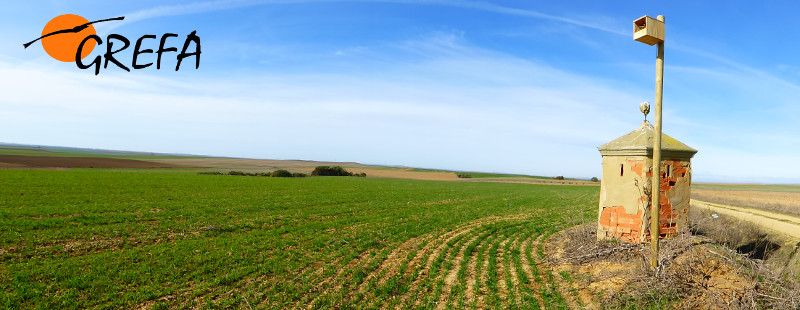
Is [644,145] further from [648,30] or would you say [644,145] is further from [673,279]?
[673,279]

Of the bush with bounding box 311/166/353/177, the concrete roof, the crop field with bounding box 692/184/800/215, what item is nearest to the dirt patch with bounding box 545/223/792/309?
the concrete roof

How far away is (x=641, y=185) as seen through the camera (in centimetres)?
972

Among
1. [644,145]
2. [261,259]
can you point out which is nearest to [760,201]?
[644,145]

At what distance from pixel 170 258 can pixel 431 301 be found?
24.2ft

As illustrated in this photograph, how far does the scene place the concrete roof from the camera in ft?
31.5

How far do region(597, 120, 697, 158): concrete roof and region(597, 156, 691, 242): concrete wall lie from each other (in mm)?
153

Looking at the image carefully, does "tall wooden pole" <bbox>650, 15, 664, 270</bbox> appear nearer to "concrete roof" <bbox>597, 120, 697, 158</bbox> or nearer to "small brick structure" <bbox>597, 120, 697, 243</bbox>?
"small brick structure" <bbox>597, 120, 697, 243</bbox>

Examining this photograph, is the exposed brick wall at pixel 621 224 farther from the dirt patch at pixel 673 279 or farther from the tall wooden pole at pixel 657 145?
the tall wooden pole at pixel 657 145

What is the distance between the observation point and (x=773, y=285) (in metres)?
7.55

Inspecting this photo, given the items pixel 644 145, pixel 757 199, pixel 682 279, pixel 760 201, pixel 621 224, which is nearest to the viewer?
pixel 682 279

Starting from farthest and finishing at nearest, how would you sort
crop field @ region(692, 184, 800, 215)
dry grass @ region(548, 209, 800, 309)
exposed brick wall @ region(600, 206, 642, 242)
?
crop field @ region(692, 184, 800, 215) < exposed brick wall @ region(600, 206, 642, 242) < dry grass @ region(548, 209, 800, 309)

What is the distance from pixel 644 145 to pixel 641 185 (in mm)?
967

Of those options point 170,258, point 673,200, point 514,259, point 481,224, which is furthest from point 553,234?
point 170,258

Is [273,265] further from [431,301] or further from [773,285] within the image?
[773,285]
